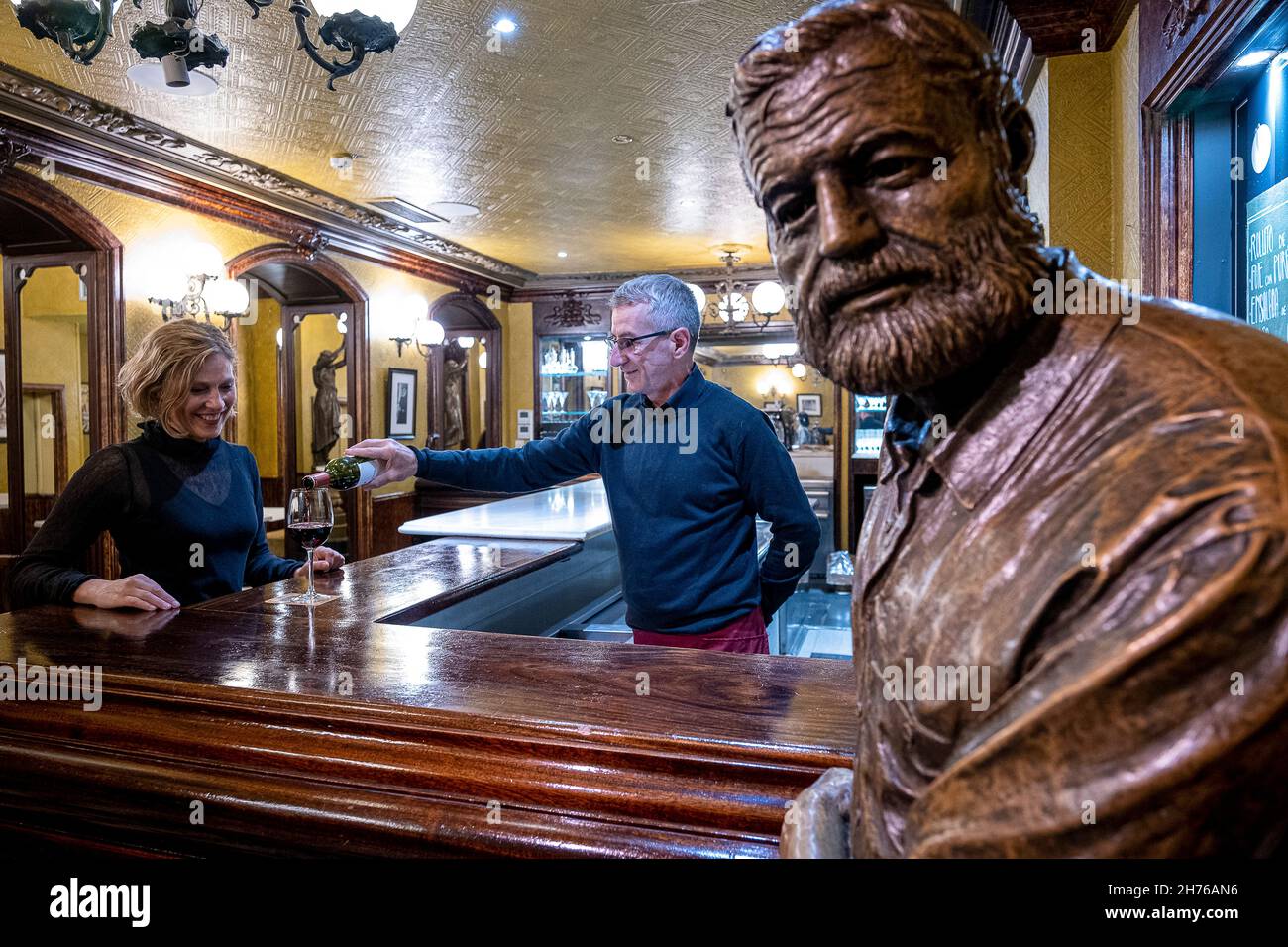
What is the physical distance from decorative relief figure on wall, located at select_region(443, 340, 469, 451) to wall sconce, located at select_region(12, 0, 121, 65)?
757 centimetres

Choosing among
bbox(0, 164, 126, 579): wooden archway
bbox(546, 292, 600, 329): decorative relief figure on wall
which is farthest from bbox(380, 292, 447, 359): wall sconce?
bbox(0, 164, 126, 579): wooden archway

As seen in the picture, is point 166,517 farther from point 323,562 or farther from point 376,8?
point 376,8

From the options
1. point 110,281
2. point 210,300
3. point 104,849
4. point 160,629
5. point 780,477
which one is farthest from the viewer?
point 210,300

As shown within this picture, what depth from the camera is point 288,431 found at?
7777 millimetres

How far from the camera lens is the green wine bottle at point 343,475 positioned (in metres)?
1.82

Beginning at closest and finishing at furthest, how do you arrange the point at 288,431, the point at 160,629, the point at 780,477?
1. the point at 160,629
2. the point at 780,477
3. the point at 288,431

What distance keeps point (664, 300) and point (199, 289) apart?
15.4ft

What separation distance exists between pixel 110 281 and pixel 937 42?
5.79 m

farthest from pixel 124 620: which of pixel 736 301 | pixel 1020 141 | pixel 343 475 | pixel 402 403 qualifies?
pixel 736 301

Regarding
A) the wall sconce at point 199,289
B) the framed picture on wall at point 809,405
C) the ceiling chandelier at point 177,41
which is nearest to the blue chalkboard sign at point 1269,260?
the ceiling chandelier at point 177,41

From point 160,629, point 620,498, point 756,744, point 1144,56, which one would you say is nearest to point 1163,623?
point 756,744

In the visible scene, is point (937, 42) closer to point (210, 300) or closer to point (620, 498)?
point (620, 498)

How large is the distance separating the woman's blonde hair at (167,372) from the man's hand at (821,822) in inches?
81.8

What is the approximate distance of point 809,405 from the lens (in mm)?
11727
